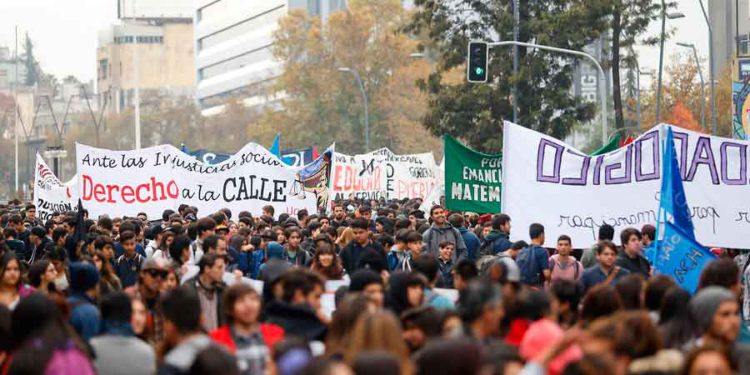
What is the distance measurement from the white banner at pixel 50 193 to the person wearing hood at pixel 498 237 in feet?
47.2

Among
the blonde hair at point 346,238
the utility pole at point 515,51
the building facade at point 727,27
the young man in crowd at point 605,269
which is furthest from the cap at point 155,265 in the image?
the building facade at point 727,27

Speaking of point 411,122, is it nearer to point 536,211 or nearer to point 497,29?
point 497,29

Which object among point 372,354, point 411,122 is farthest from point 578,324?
point 411,122

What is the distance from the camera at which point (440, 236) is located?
17.8m

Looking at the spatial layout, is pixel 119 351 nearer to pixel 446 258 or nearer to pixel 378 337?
pixel 378 337

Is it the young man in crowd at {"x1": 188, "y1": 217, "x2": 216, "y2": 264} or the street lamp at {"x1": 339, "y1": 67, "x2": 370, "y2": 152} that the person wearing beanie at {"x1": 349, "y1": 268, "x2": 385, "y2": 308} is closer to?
the young man in crowd at {"x1": 188, "y1": 217, "x2": 216, "y2": 264}

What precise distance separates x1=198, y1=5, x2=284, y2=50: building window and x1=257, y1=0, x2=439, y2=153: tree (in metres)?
47.7

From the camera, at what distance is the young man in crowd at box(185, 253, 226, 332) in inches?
471

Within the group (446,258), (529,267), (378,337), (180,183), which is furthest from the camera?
(180,183)

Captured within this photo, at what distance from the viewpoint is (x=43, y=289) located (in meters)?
12.6

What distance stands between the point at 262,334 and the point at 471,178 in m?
13.2

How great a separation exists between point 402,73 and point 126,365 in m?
74.8

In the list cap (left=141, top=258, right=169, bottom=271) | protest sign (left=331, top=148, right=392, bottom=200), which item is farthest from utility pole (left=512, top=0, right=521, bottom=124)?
cap (left=141, top=258, right=169, bottom=271)

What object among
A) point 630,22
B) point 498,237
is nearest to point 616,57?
point 630,22
